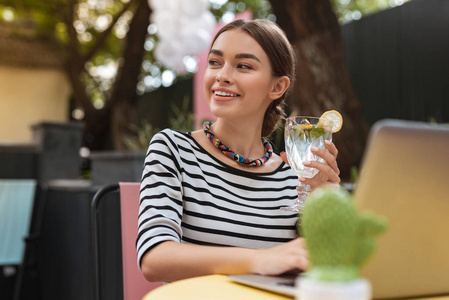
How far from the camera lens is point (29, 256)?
3.53 metres

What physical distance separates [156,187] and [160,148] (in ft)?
0.45

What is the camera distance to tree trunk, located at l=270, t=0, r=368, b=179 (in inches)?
150

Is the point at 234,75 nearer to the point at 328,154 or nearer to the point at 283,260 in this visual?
the point at 328,154

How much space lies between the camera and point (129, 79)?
8398 mm

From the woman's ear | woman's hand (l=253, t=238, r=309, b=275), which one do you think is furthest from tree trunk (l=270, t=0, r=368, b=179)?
woman's hand (l=253, t=238, r=309, b=275)

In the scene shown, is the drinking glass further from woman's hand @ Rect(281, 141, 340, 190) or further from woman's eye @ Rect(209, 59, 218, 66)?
woman's eye @ Rect(209, 59, 218, 66)

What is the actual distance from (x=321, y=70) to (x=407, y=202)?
3.32m

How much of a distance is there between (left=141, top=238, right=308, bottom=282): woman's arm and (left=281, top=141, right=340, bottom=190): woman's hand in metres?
0.36

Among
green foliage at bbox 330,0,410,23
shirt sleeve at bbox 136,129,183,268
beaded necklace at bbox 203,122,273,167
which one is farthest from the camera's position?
green foliage at bbox 330,0,410,23

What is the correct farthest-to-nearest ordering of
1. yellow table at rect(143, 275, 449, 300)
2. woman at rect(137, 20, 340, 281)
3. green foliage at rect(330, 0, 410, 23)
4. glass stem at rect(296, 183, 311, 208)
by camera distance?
green foliage at rect(330, 0, 410, 23) → glass stem at rect(296, 183, 311, 208) → woman at rect(137, 20, 340, 281) → yellow table at rect(143, 275, 449, 300)

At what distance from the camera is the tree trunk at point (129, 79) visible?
26.6 feet

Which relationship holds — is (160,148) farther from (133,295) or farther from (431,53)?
(431,53)

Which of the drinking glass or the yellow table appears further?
the drinking glass

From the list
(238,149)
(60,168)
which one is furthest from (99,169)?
(238,149)
